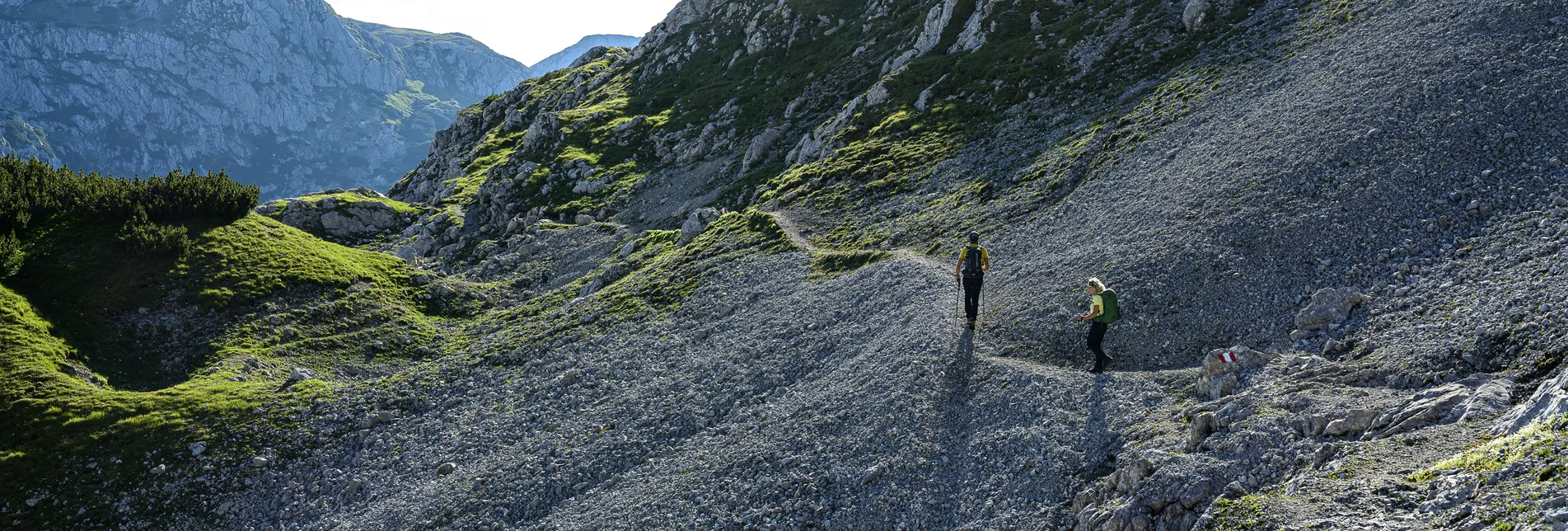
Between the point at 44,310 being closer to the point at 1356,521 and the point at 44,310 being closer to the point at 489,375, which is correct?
the point at 489,375

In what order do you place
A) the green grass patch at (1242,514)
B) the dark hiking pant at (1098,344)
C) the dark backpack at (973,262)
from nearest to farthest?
the green grass patch at (1242,514) → the dark hiking pant at (1098,344) → the dark backpack at (973,262)

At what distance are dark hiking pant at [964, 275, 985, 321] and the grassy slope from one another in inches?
1221

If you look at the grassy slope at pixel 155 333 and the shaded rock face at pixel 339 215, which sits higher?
the shaded rock face at pixel 339 215

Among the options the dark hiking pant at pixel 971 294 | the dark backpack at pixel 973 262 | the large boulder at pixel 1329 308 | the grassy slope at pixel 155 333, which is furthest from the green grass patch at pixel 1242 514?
the grassy slope at pixel 155 333

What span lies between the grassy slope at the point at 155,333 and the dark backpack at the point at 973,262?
3125cm

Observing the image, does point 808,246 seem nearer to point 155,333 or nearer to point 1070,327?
point 1070,327

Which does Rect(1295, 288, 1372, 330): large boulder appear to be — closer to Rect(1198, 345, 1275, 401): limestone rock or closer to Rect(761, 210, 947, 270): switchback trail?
Rect(1198, 345, 1275, 401): limestone rock

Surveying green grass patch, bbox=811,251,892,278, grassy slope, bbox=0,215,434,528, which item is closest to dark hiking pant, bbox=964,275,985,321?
green grass patch, bbox=811,251,892,278

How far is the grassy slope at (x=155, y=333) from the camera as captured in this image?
30516mm

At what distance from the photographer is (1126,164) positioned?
39.8 m

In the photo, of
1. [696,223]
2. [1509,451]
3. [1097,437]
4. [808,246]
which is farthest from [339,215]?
[1509,451]

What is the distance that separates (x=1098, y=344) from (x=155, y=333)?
4604cm

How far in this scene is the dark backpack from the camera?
90.8 feet

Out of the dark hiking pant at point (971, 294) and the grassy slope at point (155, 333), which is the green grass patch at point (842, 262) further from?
the grassy slope at point (155, 333)
